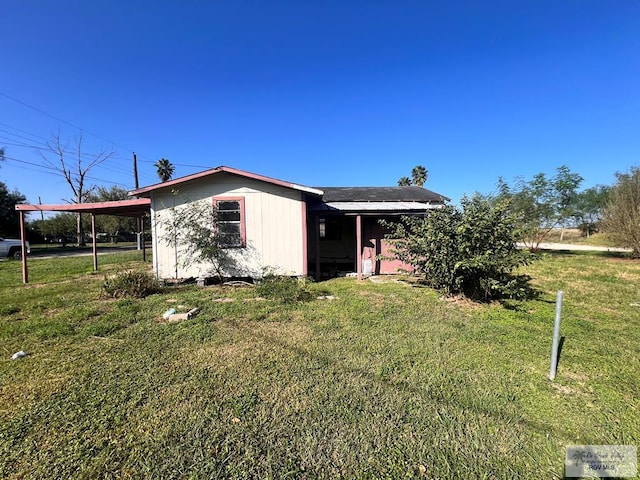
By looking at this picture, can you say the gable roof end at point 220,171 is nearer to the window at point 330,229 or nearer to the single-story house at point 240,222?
the single-story house at point 240,222

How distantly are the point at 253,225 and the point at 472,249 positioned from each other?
5.52 meters

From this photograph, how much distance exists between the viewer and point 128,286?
675 cm

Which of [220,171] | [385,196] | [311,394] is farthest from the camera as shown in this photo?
[385,196]

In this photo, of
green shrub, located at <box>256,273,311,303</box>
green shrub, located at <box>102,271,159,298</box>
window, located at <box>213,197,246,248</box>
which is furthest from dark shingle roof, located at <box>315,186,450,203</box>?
green shrub, located at <box>102,271,159,298</box>

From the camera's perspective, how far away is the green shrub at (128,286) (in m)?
6.67

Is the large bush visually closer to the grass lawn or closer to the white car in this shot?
the grass lawn

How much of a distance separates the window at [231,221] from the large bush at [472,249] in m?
4.59

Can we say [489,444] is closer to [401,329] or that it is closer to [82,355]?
[401,329]

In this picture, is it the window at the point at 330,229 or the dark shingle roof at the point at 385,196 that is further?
the window at the point at 330,229

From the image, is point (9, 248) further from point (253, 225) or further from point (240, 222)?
point (253, 225)

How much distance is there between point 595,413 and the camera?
2.53 m

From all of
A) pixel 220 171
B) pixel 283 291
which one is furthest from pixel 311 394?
pixel 220 171

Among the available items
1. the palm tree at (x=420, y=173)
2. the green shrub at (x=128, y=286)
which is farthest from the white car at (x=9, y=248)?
the palm tree at (x=420, y=173)

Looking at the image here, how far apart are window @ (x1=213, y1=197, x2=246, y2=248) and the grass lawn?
9.54 feet
